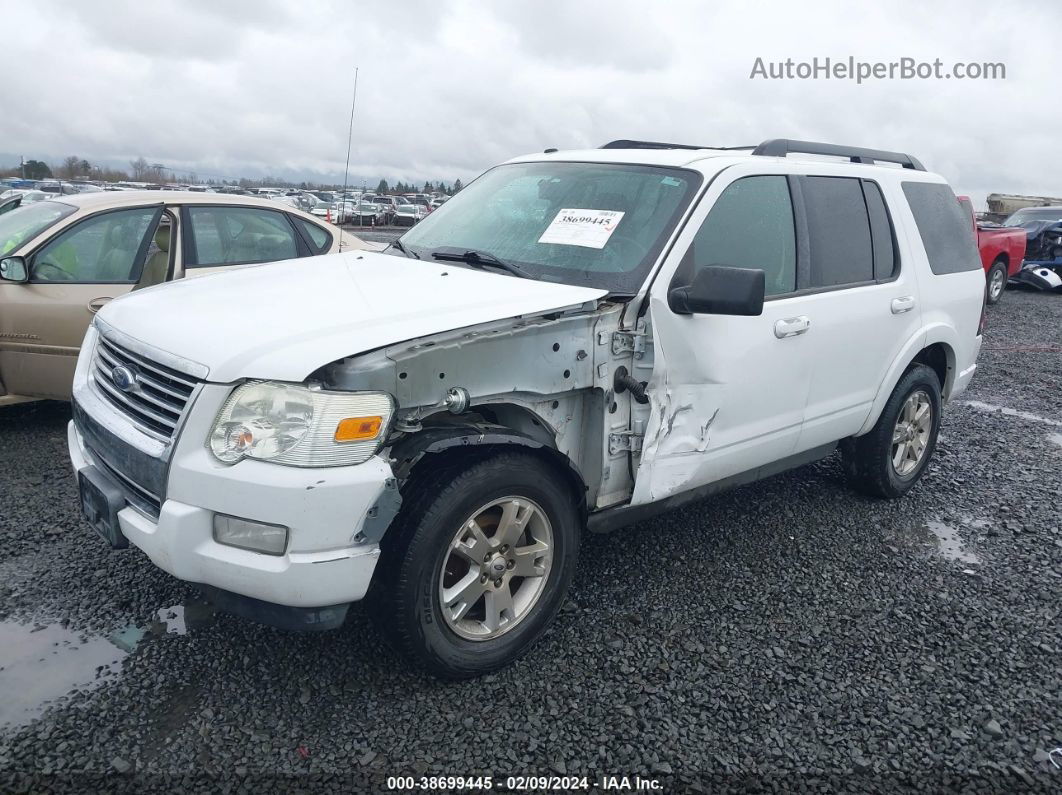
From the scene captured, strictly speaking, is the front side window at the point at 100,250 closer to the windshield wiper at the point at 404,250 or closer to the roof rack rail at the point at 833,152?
the windshield wiper at the point at 404,250

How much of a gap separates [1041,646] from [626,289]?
7.30ft

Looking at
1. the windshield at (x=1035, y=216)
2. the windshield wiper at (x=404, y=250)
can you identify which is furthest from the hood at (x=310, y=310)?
the windshield at (x=1035, y=216)

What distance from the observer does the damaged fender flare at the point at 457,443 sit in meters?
2.55

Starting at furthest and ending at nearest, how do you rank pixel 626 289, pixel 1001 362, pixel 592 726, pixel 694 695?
pixel 1001 362, pixel 626 289, pixel 694 695, pixel 592 726

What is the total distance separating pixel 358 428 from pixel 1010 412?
6431 mm

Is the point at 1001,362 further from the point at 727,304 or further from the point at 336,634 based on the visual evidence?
the point at 336,634

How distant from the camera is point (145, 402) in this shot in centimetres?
273

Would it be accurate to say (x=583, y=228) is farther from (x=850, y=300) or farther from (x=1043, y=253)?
(x=1043, y=253)

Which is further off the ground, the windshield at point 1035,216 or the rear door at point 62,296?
the windshield at point 1035,216

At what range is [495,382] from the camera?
277 centimetres

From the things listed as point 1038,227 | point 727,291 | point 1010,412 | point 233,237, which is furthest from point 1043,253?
point 727,291

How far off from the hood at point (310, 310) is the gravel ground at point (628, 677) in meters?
1.14

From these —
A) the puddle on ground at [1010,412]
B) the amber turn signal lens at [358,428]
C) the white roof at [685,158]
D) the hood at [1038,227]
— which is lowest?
the puddle on ground at [1010,412]

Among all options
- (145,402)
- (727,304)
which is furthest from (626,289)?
(145,402)
